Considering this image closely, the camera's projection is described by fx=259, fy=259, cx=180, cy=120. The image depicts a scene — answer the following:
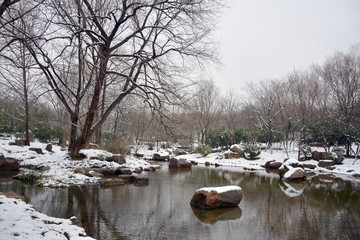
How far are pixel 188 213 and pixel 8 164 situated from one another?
9.92 meters

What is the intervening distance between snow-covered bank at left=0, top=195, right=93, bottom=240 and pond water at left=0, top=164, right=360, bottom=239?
0.68 m

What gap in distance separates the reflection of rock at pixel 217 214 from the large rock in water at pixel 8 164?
9742 millimetres

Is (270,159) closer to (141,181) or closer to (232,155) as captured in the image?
(232,155)

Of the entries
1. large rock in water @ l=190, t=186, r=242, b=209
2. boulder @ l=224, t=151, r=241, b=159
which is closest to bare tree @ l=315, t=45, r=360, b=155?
boulder @ l=224, t=151, r=241, b=159

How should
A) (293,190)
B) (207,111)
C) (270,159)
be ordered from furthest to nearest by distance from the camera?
(207,111) < (270,159) < (293,190)

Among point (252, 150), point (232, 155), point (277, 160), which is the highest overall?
point (252, 150)

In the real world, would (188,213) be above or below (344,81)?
below

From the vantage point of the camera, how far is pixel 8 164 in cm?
1223

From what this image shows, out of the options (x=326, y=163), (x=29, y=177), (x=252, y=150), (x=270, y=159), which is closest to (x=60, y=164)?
(x=29, y=177)

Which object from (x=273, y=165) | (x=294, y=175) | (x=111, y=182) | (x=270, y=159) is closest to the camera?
(x=111, y=182)

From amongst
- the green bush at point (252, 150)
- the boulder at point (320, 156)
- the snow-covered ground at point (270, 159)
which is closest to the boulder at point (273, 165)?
the snow-covered ground at point (270, 159)

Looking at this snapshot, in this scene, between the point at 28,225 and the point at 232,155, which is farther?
the point at 232,155

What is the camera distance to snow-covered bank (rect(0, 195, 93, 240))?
12.1ft

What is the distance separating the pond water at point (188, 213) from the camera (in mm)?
5496
